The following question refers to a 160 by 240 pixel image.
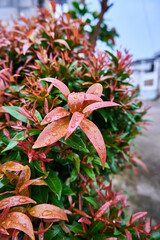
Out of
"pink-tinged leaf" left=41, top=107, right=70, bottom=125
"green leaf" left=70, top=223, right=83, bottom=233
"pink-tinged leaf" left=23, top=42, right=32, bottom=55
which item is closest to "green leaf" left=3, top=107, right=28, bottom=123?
"pink-tinged leaf" left=41, top=107, right=70, bottom=125

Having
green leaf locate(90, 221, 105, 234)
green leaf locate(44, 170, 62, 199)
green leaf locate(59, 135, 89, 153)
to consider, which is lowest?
green leaf locate(90, 221, 105, 234)

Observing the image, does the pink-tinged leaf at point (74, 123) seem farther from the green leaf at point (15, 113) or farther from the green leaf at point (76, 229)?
the green leaf at point (76, 229)

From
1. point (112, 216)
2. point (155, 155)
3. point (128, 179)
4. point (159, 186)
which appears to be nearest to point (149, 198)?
point (159, 186)

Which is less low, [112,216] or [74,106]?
[74,106]

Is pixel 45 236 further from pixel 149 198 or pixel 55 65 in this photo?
pixel 149 198

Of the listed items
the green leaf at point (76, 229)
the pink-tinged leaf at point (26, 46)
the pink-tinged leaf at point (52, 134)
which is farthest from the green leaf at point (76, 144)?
the pink-tinged leaf at point (26, 46)

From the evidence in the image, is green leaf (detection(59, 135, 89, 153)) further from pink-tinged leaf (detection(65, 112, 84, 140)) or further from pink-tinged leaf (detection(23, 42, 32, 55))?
pink-tinged leaf (detection(23, 42, 32, 55))
